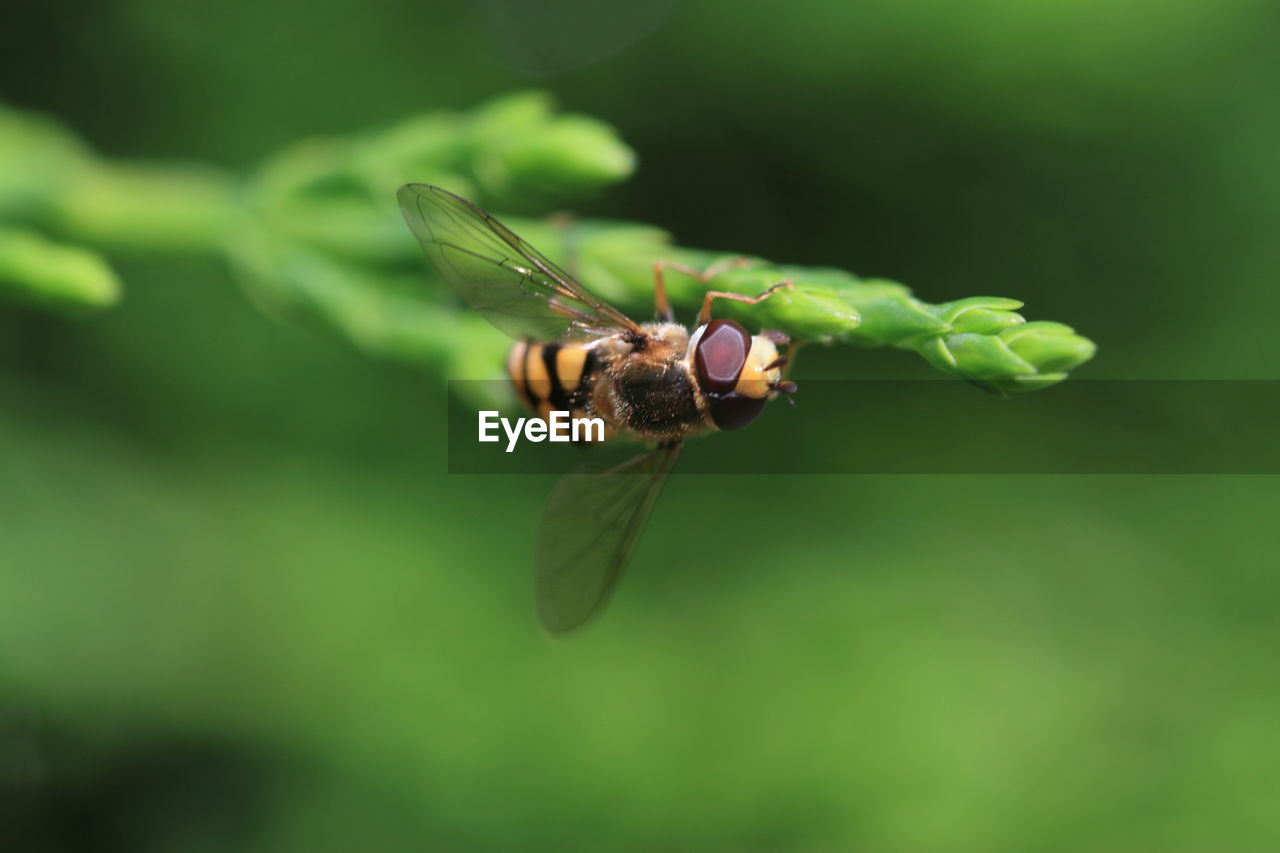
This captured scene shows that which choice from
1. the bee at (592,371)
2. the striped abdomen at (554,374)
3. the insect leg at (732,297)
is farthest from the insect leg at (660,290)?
the striped abdomen at (554,374)

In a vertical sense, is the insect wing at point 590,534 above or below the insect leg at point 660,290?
below

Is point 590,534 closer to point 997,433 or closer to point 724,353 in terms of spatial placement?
point 724,353

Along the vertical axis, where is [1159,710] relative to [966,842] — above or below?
above

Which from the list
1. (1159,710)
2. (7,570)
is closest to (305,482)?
(7,570)

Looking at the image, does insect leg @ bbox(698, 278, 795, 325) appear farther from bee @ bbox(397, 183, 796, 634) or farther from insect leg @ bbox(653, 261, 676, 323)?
insect leg @ bbox(653, 261, 676, 323)

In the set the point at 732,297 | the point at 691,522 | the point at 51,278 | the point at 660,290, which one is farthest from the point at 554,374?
the point at 691,522

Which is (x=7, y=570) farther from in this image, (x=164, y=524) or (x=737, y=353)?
(x=737, y=353)

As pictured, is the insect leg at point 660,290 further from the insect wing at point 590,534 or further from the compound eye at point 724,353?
the insect wing at point 590,534
